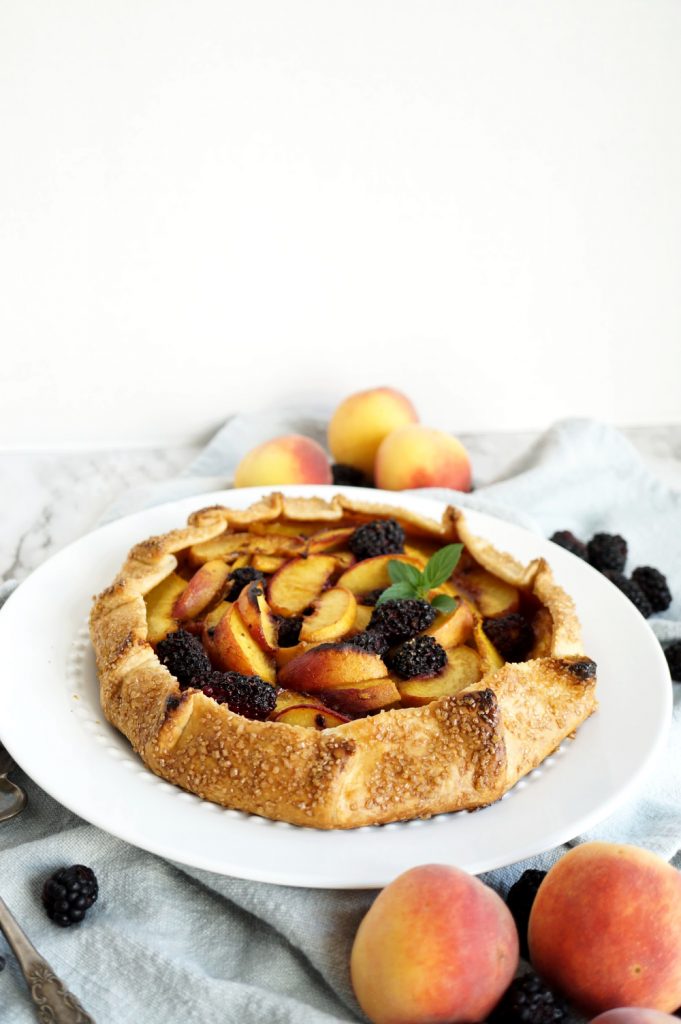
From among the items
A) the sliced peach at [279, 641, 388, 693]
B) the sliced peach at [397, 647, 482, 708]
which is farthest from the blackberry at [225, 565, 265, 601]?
the sliced peach at [397, 647, 482, 708]

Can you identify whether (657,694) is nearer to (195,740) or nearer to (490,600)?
(490,600)

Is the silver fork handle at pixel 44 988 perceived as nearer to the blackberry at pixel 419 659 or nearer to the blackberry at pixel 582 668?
the blackberry at pixel 419 659

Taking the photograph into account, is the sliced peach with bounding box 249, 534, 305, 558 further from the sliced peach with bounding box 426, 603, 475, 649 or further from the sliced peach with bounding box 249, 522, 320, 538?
the sliced peach with bounding box 426, 603, 475, 649

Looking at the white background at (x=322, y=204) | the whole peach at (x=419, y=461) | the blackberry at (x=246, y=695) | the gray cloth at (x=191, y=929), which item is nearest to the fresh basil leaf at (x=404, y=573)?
the blackberry at (x=246, y=695)

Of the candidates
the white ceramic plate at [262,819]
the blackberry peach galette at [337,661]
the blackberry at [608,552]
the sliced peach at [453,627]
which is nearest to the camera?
the white ceramic plate at [262,819]

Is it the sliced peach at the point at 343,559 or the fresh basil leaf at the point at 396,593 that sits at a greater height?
the fresh basil leaf at the point at 396,593

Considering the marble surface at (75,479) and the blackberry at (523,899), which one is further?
the marble surface at (75,479)
